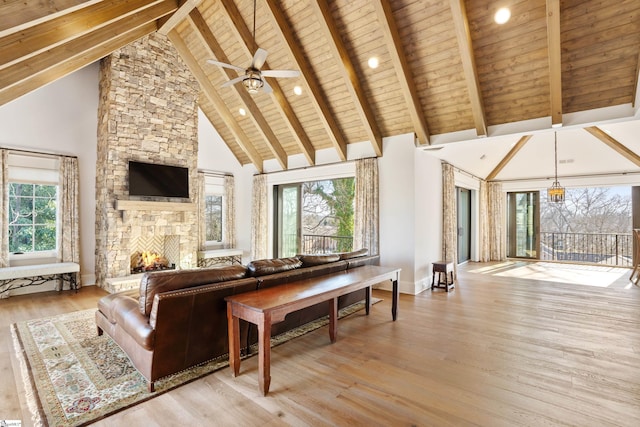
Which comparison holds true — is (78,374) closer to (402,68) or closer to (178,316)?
(178,316)

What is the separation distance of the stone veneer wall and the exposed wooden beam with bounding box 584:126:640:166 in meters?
8.89

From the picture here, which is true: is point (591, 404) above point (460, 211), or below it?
below

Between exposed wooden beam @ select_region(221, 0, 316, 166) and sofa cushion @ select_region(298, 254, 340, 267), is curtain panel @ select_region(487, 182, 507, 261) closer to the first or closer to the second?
exposed wooden beam @ select_region(221, 0, 316, 166)

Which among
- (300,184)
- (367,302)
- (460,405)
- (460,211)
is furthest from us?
(460,211)

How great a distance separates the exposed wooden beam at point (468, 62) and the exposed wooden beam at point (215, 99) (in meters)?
5.07

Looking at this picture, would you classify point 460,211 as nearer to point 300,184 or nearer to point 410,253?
point 410,253

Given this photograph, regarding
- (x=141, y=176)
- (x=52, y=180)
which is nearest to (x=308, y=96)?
(x=141, y=176)

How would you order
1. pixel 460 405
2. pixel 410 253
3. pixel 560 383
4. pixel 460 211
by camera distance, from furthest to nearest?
1. pixel 460 211
2. pixel 410 253
3. pixel 560 383
4. pixel 460 405

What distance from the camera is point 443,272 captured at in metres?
5.86

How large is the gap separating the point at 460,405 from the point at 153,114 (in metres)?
7.04

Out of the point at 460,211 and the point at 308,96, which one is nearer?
the point at 308,96

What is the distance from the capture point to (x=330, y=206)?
325 inches

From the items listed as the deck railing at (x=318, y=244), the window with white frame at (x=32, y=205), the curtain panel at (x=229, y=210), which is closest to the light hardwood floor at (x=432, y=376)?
the window with white frame at (x=32, y=205)

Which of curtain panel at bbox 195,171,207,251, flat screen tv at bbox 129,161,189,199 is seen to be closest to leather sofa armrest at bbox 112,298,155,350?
flat screen tv at bbox 129,161,189,199
